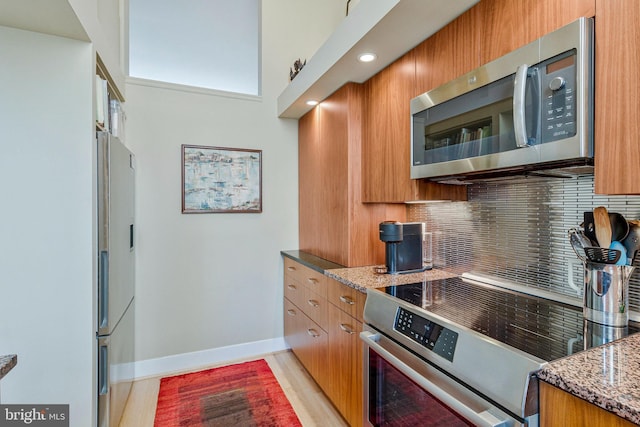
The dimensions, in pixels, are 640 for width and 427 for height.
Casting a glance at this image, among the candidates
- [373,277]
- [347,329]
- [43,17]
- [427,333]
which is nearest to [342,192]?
[373,277]

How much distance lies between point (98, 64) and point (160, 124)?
798 mm

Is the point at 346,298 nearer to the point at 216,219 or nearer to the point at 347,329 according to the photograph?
the point at 347,329

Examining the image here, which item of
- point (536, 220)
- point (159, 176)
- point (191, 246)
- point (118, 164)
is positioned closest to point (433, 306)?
point (536, 220)

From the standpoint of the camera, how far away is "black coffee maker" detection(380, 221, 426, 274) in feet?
6.23

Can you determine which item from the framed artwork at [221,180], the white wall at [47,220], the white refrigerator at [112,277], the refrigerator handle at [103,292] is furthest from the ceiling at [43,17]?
the framed artwork at [221,180]

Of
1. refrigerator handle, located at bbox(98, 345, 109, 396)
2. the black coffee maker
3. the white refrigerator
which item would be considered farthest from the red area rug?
the black coffee maker

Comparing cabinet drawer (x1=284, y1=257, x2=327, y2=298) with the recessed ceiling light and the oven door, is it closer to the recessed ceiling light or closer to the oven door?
the oven door

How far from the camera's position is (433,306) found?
1314 mm

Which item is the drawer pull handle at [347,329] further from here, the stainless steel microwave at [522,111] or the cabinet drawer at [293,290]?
the stainless steel microwave at [522,111]

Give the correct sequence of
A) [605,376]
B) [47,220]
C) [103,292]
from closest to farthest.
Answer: [605,376], [47,220], [103,292]

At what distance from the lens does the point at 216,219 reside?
2824 millimetres

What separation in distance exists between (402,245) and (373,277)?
272mm

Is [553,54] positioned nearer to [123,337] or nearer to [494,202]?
[494,202]

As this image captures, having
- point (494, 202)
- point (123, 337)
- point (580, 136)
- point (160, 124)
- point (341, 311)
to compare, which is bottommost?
point (123, 337)
